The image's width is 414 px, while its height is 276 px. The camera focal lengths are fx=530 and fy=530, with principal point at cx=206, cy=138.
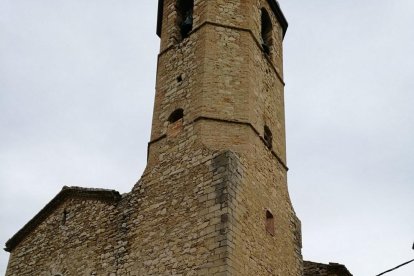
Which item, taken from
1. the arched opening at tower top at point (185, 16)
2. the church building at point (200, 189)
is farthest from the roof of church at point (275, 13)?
the arched opening at tower top at point (185, 16)

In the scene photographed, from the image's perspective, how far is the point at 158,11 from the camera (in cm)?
1504

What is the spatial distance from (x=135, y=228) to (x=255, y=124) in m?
3.35

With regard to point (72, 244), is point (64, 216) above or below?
above

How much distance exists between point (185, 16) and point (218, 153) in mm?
5367

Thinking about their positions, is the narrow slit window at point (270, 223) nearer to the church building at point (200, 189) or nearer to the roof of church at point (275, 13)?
the church building at point (200, 189)

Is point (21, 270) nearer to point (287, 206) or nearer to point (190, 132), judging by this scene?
point (190, 132)

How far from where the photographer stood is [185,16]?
1420 centimetres

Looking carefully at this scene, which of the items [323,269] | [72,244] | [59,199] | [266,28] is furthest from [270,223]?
[266,28]

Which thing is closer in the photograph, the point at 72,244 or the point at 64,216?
the point at 72,244

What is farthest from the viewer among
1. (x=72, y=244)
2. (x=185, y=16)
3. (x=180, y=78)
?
(x=185, y=16)

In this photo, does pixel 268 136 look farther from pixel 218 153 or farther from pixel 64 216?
pixel 64 216

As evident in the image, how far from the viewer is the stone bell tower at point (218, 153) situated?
9.57 m

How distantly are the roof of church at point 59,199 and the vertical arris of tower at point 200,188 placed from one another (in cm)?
3

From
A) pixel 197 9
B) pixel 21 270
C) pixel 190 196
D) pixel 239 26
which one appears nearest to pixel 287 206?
pixel 190 196
